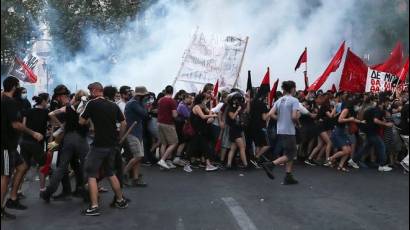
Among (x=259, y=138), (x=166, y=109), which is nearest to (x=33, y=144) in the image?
(x=166, y=109)

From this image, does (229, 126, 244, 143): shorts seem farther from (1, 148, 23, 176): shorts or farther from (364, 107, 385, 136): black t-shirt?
(1, 148, 23, 176): shorts

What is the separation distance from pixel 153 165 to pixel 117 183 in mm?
4570

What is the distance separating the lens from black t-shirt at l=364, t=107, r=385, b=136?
10211mm

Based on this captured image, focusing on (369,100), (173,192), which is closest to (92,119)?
(173,192)

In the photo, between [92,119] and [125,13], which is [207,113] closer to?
[92,119]

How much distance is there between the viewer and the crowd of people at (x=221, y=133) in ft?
24.4

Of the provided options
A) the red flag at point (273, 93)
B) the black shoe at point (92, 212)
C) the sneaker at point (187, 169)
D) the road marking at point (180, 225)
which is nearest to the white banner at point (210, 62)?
the red flag at point (273, 93)

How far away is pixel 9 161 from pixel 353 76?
733cm

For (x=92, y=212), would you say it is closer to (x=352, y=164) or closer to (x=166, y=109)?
(x=166, y=109)

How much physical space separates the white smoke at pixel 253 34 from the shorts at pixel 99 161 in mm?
10169

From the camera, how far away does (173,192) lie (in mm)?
8016

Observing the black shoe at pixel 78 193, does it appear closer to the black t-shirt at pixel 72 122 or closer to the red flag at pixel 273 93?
the black t-shirt at pixel 72 122

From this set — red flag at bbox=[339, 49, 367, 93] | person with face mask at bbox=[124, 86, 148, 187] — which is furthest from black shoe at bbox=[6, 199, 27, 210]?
red flag at bbox=[339, 49, 367, 93]

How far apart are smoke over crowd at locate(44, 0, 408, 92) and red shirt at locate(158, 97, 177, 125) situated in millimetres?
6601
